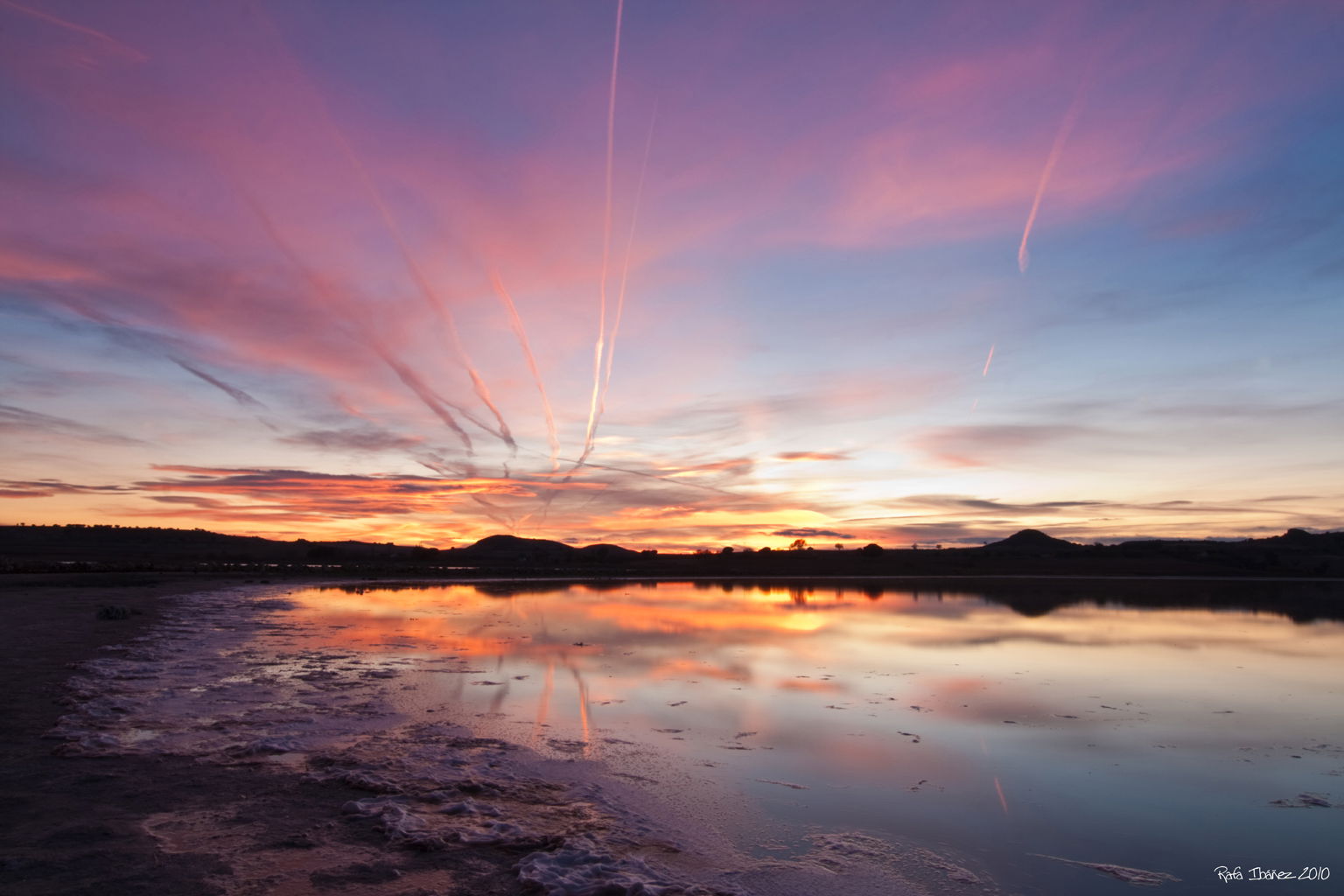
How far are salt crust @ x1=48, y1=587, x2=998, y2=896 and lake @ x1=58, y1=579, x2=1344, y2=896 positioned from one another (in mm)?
204

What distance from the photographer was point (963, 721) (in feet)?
40.2

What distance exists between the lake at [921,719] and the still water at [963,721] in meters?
0.05

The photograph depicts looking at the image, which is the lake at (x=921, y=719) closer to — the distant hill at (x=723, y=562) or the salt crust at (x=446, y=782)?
the salt crust at (x=446, y=782)

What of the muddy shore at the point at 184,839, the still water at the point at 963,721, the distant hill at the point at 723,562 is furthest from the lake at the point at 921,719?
the distant hill at the point at 723,562

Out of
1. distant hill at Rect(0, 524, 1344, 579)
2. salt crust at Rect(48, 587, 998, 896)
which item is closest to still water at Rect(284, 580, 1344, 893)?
salt crust at Rect(48, 587, 998, 896)

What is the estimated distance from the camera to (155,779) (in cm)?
791

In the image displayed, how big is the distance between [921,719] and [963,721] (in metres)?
0.69

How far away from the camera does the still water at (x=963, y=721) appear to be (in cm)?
746

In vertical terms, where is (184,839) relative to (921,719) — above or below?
above

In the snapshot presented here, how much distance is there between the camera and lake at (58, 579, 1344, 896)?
24.4ft

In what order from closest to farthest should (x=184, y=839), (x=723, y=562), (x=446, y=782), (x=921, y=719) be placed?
(x=184, y=839) < (x=446, y=782) < (x=921, y=719) < (x=723, y=562)

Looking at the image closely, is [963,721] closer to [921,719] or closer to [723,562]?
[921,719]

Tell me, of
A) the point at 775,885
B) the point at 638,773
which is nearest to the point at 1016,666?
the point at 638,773

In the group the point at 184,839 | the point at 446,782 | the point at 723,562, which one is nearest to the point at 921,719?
the point at 446,782
